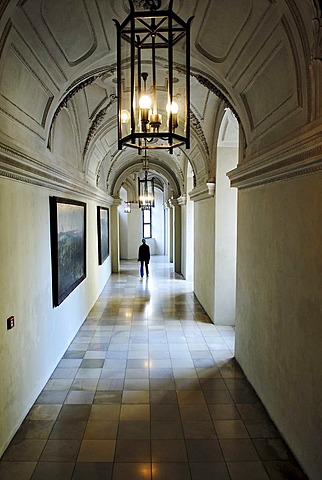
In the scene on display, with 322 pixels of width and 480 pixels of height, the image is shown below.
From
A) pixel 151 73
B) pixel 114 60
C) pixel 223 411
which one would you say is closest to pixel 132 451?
pixel 223 411

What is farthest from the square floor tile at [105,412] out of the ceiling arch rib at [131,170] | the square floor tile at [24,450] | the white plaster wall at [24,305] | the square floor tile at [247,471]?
the ceiling arch rib at [131,170]

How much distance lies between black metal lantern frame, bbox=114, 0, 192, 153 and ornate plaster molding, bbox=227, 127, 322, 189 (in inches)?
38.7

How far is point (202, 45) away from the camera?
4.75 metres

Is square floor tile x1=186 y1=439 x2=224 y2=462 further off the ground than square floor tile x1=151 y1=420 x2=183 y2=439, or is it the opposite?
square floor tile x1=151 y1=420 x2=183 y2=439

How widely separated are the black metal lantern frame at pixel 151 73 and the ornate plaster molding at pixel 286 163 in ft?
3.22

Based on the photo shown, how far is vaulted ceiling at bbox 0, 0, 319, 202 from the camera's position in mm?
3441

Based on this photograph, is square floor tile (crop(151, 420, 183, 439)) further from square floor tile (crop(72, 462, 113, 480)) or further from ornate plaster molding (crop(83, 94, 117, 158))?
ornate plaster molding (crop(83, 94, 117, 158))

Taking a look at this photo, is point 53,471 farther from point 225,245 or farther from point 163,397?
point 225,245

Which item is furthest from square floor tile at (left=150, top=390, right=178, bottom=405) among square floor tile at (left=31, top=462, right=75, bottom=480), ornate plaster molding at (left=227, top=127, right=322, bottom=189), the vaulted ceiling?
the vaulted ceiling

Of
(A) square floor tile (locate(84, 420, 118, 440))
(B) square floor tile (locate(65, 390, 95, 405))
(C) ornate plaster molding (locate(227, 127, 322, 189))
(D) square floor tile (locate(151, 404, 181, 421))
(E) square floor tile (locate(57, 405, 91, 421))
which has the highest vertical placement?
(C) ornate plaster molding (locate(227, 127, 322, 189))

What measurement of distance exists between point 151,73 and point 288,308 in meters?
4.82

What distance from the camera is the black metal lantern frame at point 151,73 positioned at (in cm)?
321

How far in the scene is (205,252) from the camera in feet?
31.1

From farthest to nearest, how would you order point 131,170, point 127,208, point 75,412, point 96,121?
point 127,208, point 131,170, point 96,121, point 75,412
